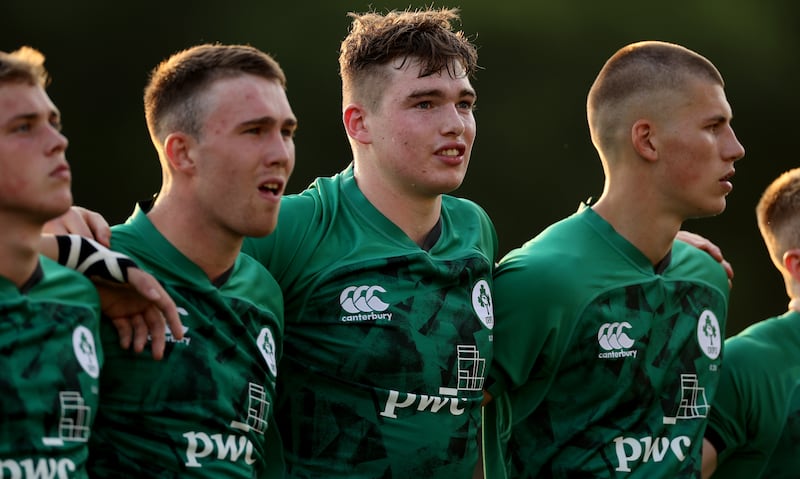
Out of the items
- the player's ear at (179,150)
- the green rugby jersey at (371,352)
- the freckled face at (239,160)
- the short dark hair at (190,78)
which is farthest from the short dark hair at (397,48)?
the player's ear at (179,150)

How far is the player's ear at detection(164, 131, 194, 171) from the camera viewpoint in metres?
4.18

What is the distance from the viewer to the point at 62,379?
146 inches

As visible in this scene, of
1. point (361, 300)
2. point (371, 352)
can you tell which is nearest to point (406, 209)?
point (361, 300)

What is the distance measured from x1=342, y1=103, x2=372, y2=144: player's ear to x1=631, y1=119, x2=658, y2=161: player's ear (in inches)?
38.5

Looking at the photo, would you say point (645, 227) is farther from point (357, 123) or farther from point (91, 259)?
point (91, 259)

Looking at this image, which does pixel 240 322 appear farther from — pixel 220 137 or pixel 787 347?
pixel 787 347

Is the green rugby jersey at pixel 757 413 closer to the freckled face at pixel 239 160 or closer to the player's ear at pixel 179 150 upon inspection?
the freckled face at pixel 239 160

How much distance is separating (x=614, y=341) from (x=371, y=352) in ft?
2.91

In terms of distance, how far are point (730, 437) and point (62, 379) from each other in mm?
2582

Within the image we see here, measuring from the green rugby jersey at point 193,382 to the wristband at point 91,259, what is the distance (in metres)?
0.17

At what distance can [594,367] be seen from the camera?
4.84 metres

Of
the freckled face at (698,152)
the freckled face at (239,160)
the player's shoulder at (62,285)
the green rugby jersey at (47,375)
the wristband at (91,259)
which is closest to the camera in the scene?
the green rugby jersey at (47,375)

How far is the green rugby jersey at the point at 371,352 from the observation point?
4488mm

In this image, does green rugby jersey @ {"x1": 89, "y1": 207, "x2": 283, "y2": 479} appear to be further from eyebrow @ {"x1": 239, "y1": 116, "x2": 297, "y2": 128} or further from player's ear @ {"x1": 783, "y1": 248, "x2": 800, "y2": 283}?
player's ear @ {"x1": 783, "y1": 248, "x2": 800, "y2": 283}
